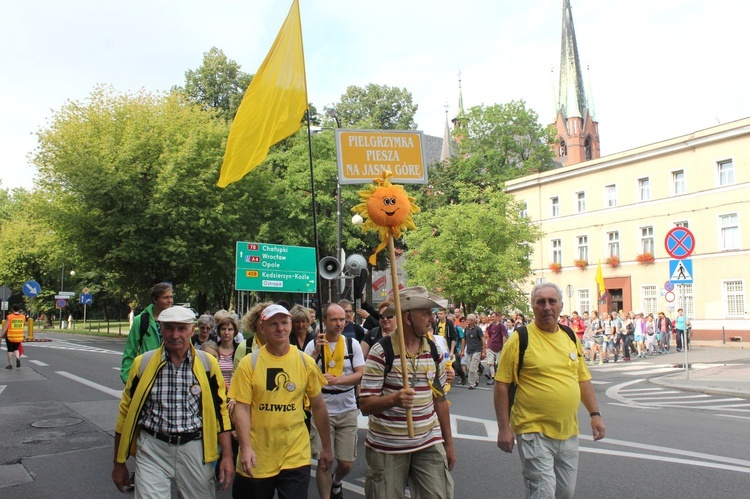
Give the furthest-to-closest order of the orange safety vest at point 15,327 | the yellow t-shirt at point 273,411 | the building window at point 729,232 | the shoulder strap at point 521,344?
the building window at point 729,232, the orange safety vest at point 15,327, the shoulder strap at point 521,344, the yellow t-shirt at point 273,411

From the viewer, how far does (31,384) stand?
579 inches

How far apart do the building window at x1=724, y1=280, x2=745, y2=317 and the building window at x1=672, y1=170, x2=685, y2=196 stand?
19.3ft

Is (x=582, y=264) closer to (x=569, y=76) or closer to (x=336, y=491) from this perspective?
(x=569, y=76)

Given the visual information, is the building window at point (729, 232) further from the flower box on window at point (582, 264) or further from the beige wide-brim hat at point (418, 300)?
the beige wide-brim hat at point (418, 300)

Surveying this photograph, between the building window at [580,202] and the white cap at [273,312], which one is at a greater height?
the building window at [580,202]

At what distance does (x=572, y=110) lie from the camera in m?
69.6

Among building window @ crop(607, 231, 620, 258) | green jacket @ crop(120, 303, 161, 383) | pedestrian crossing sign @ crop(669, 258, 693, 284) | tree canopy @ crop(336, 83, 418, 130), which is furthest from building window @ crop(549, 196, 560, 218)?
green jacket @ crop(120, 303, 161, 383)

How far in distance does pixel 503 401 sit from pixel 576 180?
4183 cm

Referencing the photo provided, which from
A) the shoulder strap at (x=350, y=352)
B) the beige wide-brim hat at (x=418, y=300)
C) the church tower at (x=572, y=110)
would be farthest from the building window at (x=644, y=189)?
the beige wide-brim hat at (x=418, y=300)

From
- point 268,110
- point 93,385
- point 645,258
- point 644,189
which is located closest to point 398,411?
point 268,110

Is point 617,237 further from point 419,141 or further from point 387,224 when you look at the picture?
point 387,224

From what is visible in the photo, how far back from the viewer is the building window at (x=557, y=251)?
45031 mm

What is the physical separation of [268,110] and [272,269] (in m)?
16.1

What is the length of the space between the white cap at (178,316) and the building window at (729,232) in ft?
120
